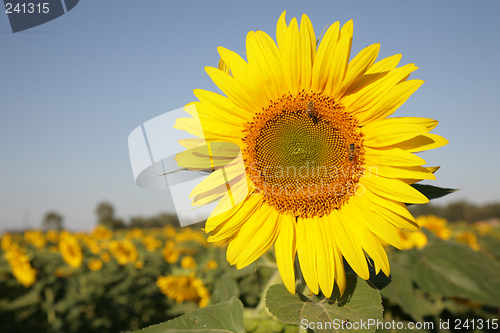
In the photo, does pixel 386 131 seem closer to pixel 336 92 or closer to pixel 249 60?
pixel 336 92

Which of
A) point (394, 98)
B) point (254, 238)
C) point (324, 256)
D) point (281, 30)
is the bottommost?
point (324, 256)

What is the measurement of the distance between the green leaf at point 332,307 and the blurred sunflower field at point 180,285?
0.05m

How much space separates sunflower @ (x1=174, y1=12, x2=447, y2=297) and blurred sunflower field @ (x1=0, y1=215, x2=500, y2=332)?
27cm

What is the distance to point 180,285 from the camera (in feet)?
15.8

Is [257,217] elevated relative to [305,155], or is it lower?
lower

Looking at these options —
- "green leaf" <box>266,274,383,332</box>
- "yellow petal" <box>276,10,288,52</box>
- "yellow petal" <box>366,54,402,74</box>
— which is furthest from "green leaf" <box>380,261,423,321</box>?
"yellow petal" <box>276,10,288,52</box>

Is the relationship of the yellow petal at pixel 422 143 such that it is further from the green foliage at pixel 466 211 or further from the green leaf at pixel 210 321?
the green foliage at pixel 466 211

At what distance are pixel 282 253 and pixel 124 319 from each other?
633cm

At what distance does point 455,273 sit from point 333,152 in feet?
6.22

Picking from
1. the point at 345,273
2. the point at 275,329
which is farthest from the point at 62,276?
the point at 345,273

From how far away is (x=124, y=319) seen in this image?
257 inches

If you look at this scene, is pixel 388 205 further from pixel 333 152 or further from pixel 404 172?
pixel 333 152

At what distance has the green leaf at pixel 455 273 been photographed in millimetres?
2555

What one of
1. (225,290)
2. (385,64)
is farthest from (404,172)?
(225,290)
